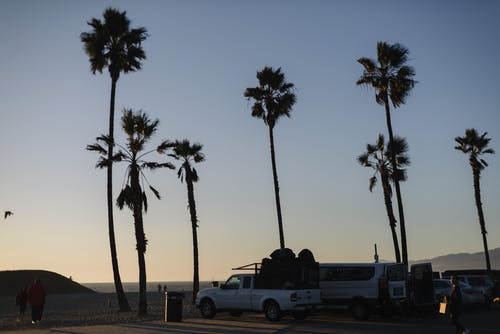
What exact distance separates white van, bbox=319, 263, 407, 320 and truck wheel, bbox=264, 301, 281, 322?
2.09 metres

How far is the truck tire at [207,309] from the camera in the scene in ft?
81.1

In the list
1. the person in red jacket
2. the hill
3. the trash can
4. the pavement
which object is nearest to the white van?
the pavement

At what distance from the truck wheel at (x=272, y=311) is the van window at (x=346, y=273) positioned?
7.86 ft

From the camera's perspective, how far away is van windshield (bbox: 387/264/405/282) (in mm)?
22609

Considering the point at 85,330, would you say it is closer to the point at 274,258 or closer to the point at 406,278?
the point at 274,258

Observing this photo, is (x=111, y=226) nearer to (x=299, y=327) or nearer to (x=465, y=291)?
(x=299, y=327)

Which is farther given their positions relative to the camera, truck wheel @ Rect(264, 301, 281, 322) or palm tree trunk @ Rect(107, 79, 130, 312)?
palm tree trunk @ Rect(107, 79, 130, 312)

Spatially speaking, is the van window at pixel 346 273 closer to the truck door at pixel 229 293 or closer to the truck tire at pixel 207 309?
the truck door at pixel 229 293

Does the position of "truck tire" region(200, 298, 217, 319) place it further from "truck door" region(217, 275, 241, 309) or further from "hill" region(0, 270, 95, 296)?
"hill" region(0, 270, 95, 296)

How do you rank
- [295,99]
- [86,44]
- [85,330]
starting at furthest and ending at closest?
[295,99] → [86,44] → [85,330]

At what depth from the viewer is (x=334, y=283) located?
23734 mm

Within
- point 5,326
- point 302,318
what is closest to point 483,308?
point 302,318

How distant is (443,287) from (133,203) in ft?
48.4

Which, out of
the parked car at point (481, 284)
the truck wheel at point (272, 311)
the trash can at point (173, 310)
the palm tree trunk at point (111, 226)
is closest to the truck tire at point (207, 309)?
the trash can at point (173, 310)
